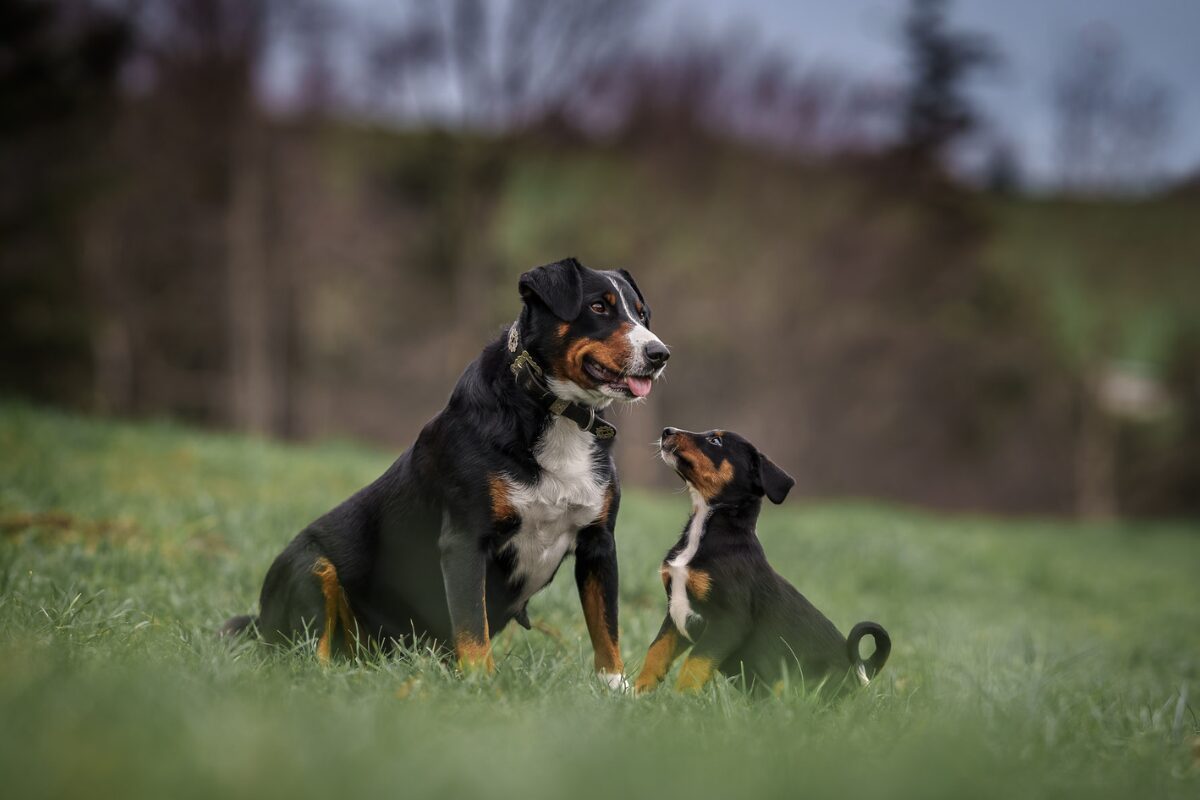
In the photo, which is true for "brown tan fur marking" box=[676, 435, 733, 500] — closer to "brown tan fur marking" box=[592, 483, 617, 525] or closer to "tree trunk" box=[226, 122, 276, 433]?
"brown tan fur marking" box=[592, 483, 617, 525]

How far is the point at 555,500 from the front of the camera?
140 inches

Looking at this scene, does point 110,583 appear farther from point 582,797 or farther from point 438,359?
point 438,359

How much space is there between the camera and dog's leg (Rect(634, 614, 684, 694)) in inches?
140

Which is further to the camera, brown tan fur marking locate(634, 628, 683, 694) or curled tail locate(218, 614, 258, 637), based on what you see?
A: curled tail locate(218, 614, 258, 637)

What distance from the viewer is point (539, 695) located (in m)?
3.17

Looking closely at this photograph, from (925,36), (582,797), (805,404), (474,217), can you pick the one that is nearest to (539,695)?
(582,797)

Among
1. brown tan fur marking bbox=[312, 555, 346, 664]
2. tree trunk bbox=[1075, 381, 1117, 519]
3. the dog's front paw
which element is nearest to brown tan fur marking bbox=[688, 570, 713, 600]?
the dog's front paw

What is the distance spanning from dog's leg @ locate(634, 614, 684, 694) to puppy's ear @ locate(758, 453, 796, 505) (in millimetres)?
658

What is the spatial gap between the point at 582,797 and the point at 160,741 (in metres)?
0.92

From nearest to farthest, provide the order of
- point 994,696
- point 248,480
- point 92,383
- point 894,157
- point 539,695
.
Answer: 1. point 539,695
2. point 994,696
3. point 248,480
4. point 92,383
5. point 894,157

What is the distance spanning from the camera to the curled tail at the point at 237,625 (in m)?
3.82

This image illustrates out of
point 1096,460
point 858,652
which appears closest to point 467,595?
point 858,652

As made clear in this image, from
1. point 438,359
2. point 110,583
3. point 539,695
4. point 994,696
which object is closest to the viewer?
point 539,695

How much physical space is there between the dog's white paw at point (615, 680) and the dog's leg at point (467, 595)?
408 millimetres
